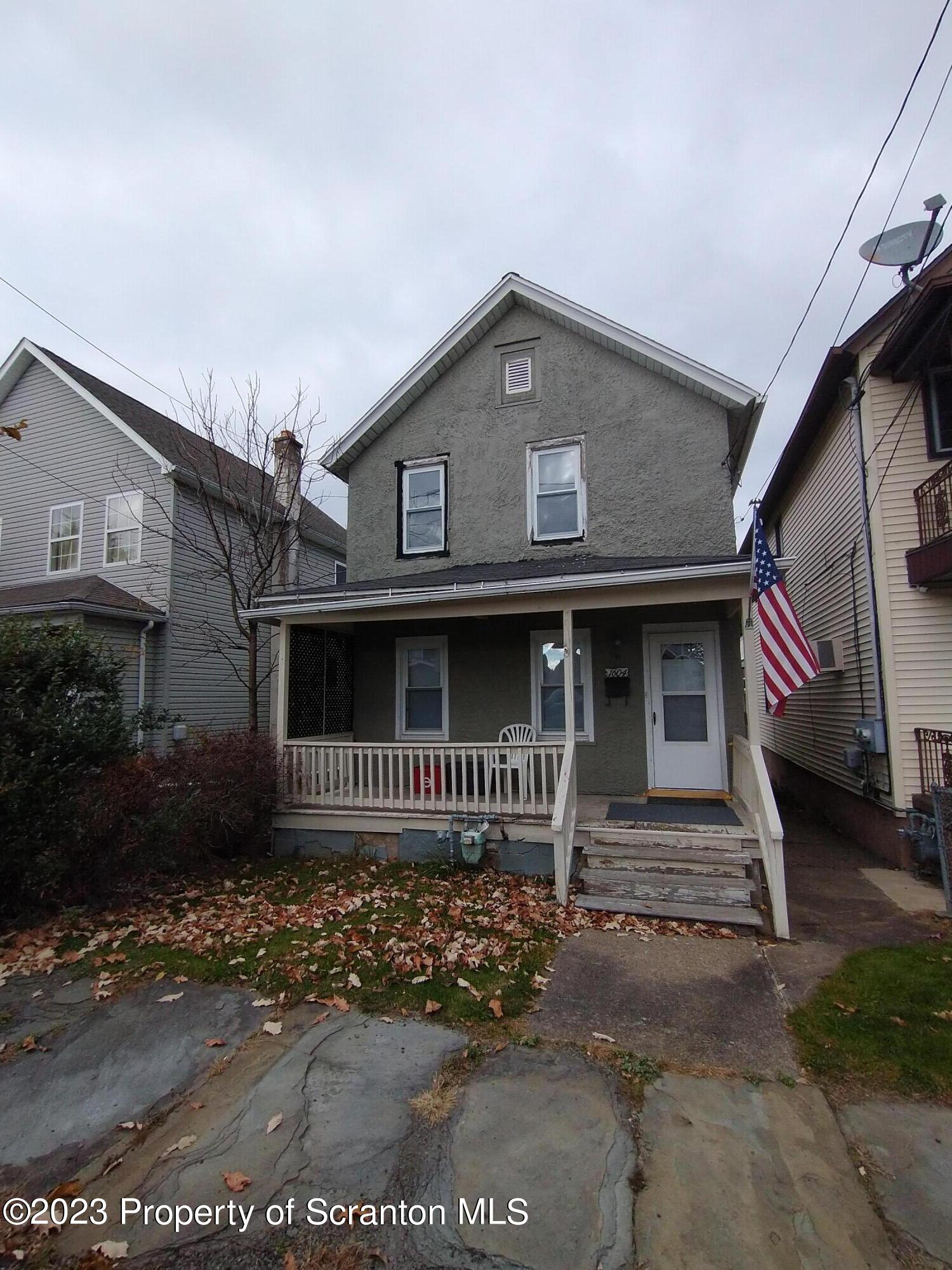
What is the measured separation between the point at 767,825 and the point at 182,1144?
4.81 meters

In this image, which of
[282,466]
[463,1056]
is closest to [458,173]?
[282,466]

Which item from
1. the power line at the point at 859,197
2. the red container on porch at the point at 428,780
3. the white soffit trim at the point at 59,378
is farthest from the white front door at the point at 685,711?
the white soffit trim at the point at 59,378

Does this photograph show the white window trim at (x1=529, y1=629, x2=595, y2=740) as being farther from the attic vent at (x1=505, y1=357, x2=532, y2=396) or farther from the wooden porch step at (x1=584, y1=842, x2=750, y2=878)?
the attic vent at (x1=505, y1=357, x2=532, y2=396)

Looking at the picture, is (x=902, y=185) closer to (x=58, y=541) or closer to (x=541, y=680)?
(x=541, y=680)

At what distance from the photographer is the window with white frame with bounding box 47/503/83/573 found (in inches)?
516

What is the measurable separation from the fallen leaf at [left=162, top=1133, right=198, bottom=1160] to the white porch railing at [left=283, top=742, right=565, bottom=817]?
4248 millimetres

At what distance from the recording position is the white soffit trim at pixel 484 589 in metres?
6.67

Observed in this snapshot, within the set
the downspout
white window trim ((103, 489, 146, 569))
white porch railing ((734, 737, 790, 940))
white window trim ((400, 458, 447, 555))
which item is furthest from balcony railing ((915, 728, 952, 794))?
white window trim ((103, 489, 146, 569))

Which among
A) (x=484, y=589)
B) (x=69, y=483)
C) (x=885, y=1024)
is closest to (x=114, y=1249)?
(x=885, y=1024)

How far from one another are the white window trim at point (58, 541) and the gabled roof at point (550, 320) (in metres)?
6.34

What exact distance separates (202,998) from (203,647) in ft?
30.6

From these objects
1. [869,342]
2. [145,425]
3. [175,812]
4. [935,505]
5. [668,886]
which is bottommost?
[668,886]

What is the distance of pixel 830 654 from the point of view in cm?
959

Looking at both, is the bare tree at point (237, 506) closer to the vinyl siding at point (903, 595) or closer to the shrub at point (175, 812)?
the shrub at point (175, 812)
